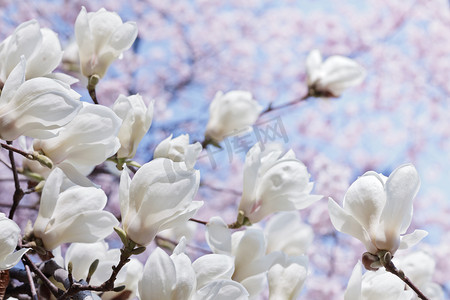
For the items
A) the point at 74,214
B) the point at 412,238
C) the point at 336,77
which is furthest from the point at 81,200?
the point at 336,77

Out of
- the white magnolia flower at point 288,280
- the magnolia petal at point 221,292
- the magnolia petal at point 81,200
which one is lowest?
the white magnolia flower at point 288,280

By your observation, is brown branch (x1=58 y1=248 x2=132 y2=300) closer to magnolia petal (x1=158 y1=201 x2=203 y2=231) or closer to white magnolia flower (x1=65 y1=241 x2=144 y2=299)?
magnolia petal (x1=158 y1=201 x2=203 y2=231)

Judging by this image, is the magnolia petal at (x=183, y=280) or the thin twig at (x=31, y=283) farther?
the thin twig at (x=31, y=283)

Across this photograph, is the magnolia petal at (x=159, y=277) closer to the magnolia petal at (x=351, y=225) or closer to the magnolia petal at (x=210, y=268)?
the magnolia petal at (x=210, y=268)

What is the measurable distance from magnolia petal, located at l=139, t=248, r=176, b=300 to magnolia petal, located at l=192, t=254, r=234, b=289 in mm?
131

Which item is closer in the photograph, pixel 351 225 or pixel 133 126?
pixel 351 225

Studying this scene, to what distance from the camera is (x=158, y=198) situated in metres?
0.86

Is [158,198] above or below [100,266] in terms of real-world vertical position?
above

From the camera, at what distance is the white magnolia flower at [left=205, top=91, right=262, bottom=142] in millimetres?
2021

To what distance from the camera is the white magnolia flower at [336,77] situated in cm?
262

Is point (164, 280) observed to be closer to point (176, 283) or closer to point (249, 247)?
point (176, 283)

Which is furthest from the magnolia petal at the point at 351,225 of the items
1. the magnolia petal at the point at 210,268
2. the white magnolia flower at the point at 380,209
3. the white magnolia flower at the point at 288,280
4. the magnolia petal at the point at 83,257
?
the magnolia petal at the point at 83,257

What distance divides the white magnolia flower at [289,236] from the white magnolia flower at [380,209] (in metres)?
0.31

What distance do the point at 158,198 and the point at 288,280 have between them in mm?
352
